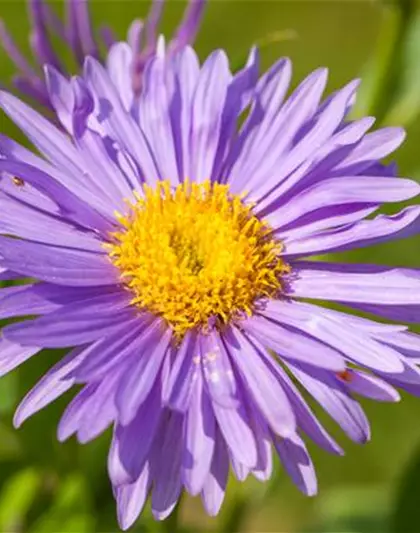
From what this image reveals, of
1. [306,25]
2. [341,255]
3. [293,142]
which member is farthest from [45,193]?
[306,25]

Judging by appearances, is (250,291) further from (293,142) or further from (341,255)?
(341,255)

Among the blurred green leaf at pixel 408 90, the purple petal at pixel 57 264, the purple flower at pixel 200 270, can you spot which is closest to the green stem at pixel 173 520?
the purple flower at pixel 200 270

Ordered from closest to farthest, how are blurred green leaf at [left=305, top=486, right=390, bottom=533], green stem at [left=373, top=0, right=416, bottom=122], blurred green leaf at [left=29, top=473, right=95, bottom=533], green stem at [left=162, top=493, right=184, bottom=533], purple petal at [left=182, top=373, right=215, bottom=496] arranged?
purple petal at [left=182, top=373, right=215, bottom=496]
green stem at [left=162, top=493, right=184, bottom=533]
blurred green leaf at [left=29, top=473, right=95, bottom=533]
green stem at [left=373, top=0, right=416, bottom=122]
blurred green leaf at [left=305, top=486, right=390, bottom=533]

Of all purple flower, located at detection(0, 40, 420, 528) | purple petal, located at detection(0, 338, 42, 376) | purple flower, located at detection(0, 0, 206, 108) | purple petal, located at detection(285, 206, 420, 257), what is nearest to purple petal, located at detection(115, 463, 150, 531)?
purple flower, located at detection(0, 40, 420, 528)

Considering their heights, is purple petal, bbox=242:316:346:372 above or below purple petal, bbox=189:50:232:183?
below

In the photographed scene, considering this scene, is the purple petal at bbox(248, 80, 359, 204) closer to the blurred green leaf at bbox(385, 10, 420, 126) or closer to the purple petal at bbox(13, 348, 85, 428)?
the purple petal at bbox(13, 348, 85, 428)

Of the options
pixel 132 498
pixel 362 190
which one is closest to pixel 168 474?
pixel 132 498

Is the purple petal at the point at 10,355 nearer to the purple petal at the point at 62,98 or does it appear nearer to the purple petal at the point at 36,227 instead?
the purple petal at the point at 36,227
